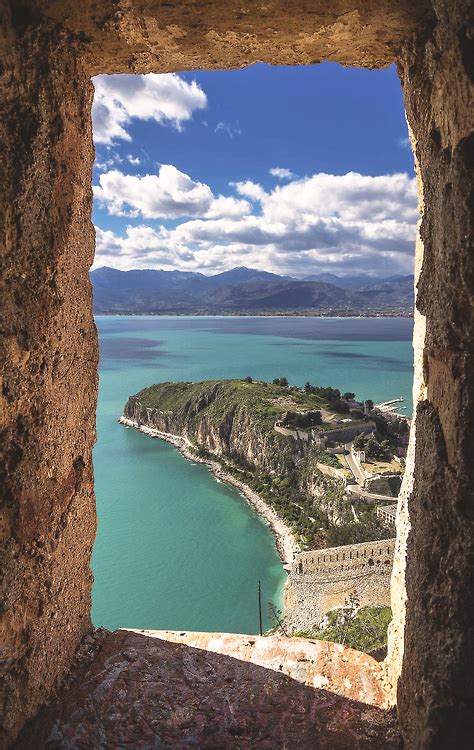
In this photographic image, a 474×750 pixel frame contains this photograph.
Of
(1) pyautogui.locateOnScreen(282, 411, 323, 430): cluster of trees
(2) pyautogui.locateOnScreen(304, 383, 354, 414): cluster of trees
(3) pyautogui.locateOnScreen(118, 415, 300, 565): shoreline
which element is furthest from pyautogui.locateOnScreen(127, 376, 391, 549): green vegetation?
(3) pyautogui.locateOnScreen(118, 415, 300, 565): shoreline

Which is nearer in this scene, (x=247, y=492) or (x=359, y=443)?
(x=359, y=443)

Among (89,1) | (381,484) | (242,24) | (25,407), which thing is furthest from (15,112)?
(381,484)

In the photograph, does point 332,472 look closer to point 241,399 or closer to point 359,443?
point 359,443

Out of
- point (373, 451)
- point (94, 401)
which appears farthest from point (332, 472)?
point (94, 401)

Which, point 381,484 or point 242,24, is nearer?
point 242,24

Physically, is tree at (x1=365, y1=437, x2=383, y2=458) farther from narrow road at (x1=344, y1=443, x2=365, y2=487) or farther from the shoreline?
the shoreline

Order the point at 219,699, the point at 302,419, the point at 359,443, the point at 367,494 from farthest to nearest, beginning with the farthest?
the point at 302,419, the point at 359,443, the point at 367,494, the point at 219,699

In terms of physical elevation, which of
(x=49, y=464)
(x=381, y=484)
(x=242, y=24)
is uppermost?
(x=242, y=24)

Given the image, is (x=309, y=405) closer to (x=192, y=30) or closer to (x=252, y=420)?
(x=252, y=420)
